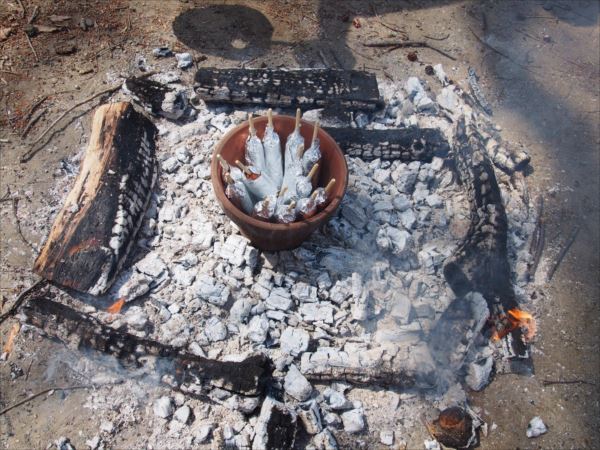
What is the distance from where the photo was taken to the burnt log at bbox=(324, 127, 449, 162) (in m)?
4.20

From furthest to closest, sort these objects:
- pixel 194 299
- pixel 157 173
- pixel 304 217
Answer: pixel 157 173 → pixel 194 299 → pixel 304 217

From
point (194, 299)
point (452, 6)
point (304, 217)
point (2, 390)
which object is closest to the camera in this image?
point (304, 217)

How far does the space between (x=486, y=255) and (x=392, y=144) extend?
136 centimetres

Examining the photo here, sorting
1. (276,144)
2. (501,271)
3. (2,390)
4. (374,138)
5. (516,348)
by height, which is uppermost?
(276,144)

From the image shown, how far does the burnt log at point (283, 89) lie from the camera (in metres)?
4.47

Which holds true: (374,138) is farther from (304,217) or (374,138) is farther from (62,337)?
(62,337)

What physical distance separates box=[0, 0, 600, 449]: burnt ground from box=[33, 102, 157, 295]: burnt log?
0.57m

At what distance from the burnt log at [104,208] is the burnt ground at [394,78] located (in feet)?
1.86

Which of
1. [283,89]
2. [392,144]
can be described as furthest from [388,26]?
[392,144]

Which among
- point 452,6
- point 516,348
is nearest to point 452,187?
point 516,348

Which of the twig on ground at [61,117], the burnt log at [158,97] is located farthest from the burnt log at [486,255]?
the twig on ground at [61,117]

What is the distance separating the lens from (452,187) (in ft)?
13.8

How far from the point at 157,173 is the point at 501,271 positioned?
3.16 metres

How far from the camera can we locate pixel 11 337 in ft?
11.1
